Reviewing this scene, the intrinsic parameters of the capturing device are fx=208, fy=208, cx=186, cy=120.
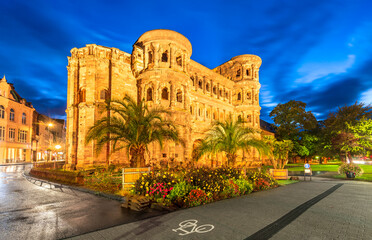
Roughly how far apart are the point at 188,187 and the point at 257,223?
3.66 m

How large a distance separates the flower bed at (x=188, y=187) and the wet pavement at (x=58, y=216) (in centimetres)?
125

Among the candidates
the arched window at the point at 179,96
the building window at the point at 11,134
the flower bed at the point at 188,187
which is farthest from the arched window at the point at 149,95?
the building window at the point at 11,134

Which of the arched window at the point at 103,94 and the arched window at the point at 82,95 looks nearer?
the arched window at the point at 82,95

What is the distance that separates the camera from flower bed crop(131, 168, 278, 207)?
9016mm

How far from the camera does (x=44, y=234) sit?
5.91 m

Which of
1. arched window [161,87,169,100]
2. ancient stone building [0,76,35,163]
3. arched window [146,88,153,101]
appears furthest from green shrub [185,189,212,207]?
ancient stone building [0,76,35,163]

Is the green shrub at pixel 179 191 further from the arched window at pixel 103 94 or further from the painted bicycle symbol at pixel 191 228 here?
the arched window at pixel 103 94

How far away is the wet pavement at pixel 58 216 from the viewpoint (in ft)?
20.0

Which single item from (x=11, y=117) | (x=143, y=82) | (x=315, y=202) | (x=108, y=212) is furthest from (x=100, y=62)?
(x=11, y=117)

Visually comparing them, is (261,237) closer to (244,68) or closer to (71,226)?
(71,226)

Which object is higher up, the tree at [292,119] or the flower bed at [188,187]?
the tree at [292,119]

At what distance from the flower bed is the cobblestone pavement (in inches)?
25.6

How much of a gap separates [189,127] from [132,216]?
2083 cm

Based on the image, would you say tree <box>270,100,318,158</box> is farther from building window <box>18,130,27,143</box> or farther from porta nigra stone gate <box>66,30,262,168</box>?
building window <box>18,130,27,143</box>
